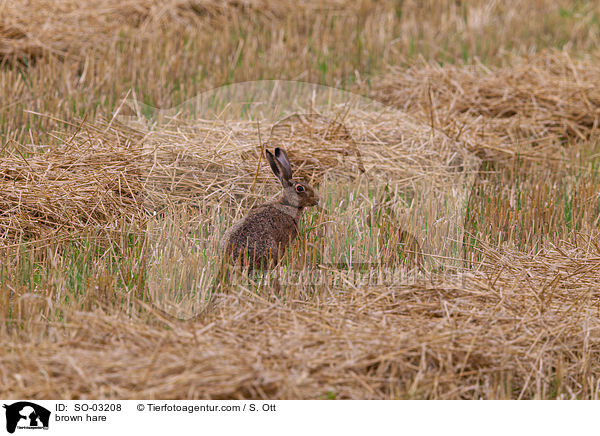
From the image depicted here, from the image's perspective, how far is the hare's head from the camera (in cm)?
445

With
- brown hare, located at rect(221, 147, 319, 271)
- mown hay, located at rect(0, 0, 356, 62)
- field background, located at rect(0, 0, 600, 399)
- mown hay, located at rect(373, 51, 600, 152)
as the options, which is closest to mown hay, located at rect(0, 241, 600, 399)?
field background, located at rect(0, 0, 600, 399)

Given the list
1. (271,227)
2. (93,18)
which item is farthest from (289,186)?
(93,18)

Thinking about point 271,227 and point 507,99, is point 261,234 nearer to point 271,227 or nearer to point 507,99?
point 271,227

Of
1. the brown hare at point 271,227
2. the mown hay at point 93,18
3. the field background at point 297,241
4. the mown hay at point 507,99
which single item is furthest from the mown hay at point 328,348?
the mown hay at point 93,18

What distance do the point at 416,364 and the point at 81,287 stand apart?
6.12 ft

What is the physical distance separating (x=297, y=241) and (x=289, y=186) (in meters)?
0.36

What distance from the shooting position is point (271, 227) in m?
4.32

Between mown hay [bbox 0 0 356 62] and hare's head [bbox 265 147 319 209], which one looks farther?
mown hay [bbox 0 0 356 62]

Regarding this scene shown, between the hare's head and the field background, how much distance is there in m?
0.28

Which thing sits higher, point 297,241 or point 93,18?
point 93,18

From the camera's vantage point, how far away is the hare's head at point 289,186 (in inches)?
175

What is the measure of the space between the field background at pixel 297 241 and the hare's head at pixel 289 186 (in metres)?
0.28
